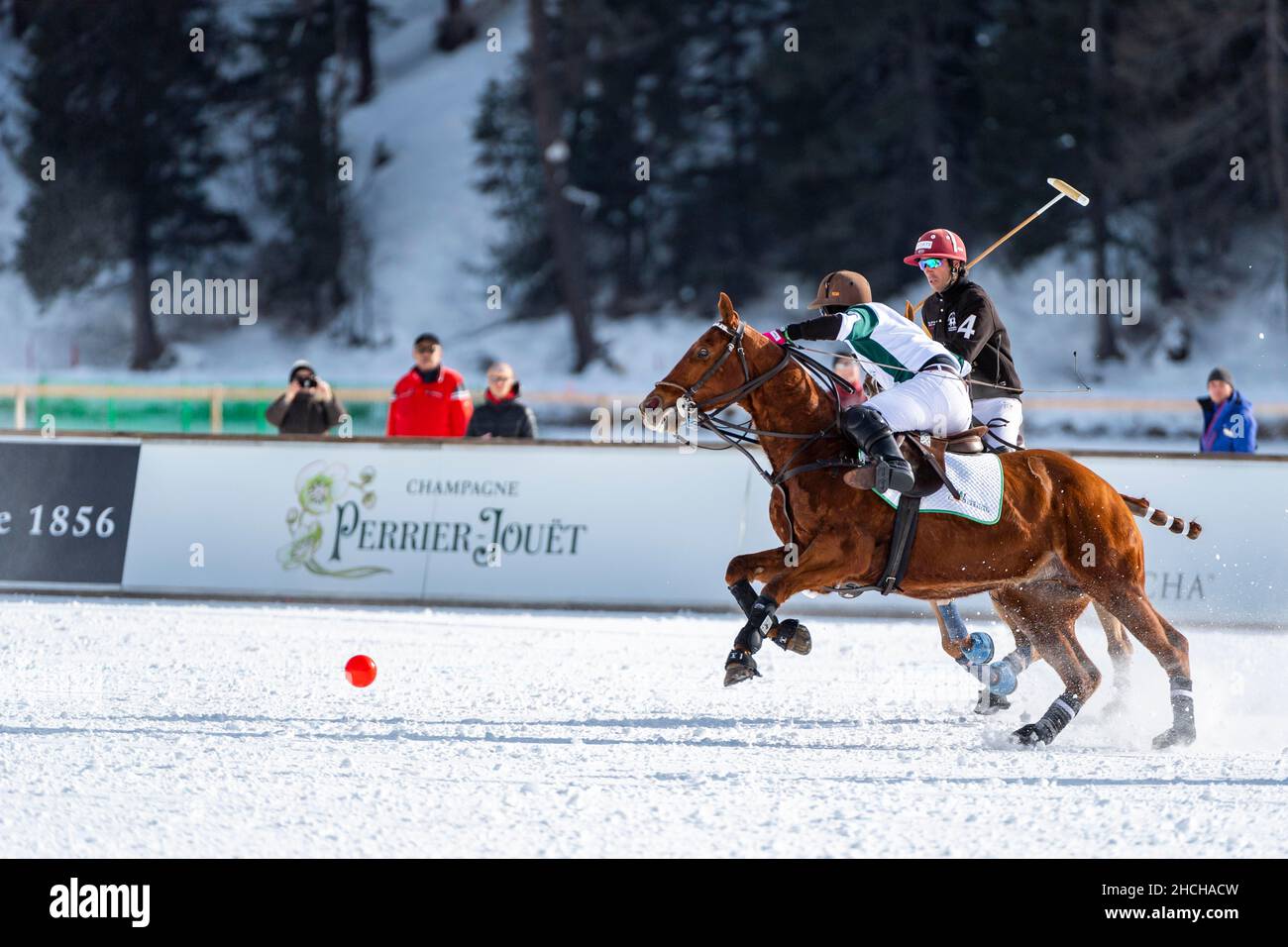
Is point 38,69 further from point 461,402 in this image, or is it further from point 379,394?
point 461,402

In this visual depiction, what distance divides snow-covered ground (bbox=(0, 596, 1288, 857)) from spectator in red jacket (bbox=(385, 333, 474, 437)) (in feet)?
8.47

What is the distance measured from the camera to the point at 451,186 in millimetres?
46312

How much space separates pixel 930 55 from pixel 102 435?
1028 inches

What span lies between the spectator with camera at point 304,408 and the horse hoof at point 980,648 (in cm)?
788

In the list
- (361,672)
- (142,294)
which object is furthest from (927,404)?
(142,294)

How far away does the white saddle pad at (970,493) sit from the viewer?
26.5 ft

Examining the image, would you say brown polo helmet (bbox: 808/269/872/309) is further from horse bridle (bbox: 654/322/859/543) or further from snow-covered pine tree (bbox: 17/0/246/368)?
snow-covered pine tree (bbox: 17/0/246/368)

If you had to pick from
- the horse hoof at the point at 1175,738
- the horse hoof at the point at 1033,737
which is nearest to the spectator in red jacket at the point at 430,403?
the horse hoof at the point at 1033,737

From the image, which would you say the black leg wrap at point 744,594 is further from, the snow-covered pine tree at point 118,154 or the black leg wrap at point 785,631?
the snow-covered pine tree at point 118,154

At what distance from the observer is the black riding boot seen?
7.79 metres

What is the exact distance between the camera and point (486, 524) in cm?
1377
